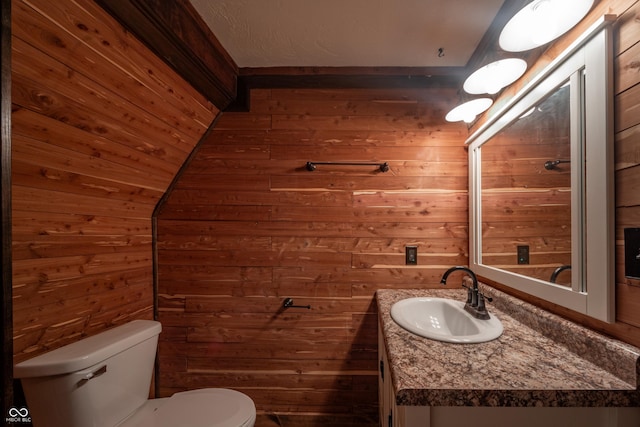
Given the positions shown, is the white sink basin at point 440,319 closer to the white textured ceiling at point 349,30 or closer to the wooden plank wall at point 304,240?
the wooden plank wall at point 304,240

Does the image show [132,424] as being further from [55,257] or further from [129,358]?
[55,257]

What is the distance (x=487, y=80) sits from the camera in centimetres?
116

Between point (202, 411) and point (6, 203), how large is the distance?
3.78 ft

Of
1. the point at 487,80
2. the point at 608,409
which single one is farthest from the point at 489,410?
the point at 487,80

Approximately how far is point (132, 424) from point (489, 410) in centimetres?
148

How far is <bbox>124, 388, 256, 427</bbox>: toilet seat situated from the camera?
3.73ft

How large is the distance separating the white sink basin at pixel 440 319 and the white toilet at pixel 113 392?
881mm

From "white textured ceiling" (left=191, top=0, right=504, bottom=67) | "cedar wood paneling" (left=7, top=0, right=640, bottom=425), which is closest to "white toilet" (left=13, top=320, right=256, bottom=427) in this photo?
"cedar wood paneling" (left=7, top=0, right=640, bottom=425)

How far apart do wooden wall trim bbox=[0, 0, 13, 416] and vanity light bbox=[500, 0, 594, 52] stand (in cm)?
152

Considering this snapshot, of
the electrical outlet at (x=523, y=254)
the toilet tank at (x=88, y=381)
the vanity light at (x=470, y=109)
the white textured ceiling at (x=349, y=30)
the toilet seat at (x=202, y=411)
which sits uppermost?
the white textured ceiling at (x=349, y=30)

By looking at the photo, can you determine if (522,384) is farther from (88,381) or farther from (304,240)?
(88,381)

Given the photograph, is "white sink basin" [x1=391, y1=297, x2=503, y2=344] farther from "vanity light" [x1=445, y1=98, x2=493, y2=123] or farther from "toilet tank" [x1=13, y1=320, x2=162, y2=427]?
"toilet tank" [x1=13, y1=320, x2=162, y2=427]

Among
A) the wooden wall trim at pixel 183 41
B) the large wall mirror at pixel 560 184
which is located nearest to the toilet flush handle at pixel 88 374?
the wooden wall trim at pixel 183 41

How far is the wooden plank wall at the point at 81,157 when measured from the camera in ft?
2.90
